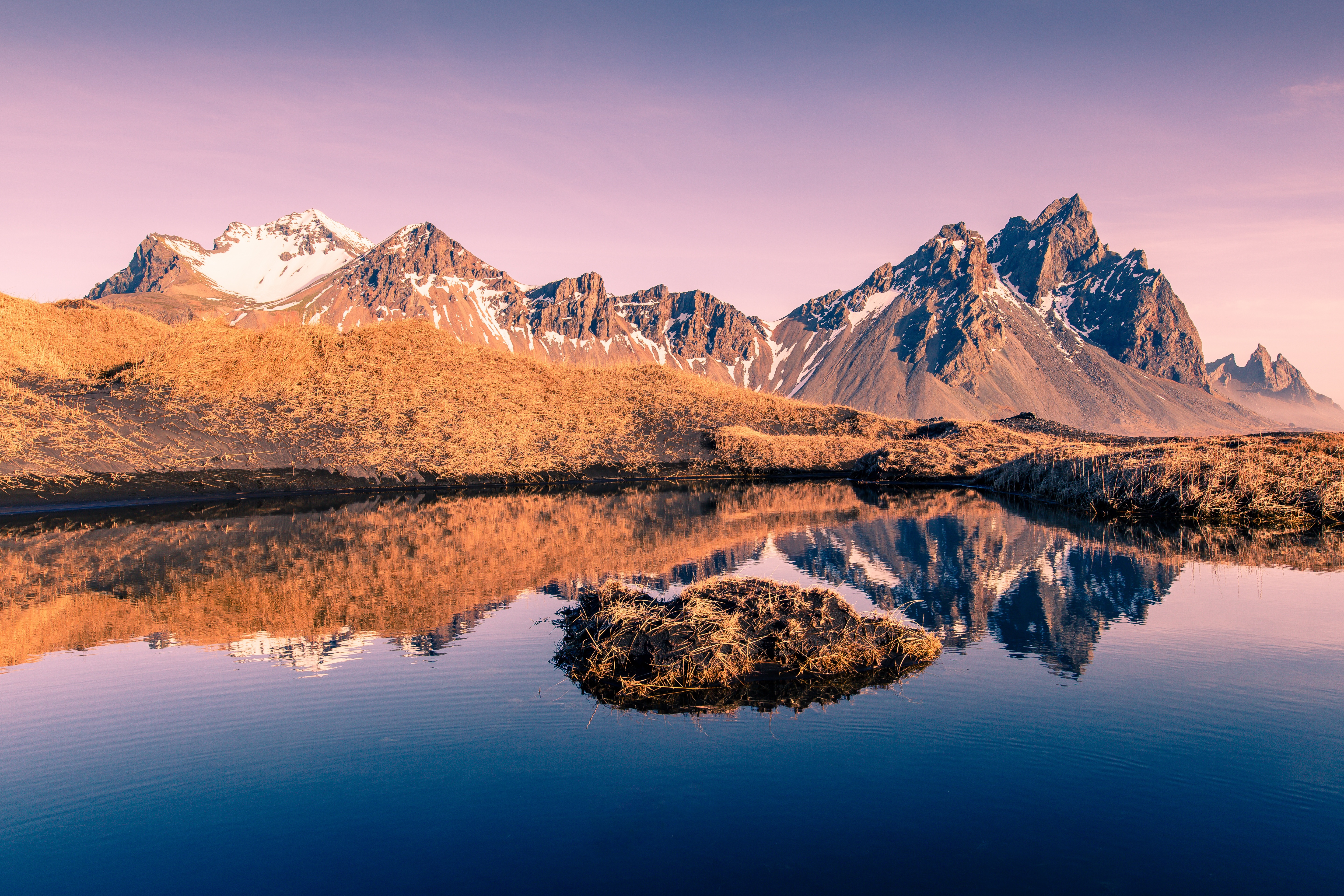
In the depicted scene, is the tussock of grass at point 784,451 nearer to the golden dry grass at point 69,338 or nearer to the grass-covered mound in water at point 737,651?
the golden dry grass at point 69,338

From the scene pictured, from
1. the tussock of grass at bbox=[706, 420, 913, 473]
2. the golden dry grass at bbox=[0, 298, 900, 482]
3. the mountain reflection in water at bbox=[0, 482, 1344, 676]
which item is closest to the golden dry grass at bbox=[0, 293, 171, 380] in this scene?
the golden dry grass at bbox=[0, 298, 900, 482]

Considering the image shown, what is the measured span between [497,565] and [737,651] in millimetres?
9991

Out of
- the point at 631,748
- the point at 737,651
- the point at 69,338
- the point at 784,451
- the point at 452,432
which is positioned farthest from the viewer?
the point at 784,451

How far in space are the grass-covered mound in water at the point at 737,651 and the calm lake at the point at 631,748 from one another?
0.49 m

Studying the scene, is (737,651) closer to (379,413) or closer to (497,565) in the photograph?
(497,565)

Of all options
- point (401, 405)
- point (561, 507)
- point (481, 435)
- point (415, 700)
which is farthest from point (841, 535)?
point (401, 405)

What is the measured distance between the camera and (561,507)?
33.3m

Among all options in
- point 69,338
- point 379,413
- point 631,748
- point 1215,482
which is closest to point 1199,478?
point 1215,482

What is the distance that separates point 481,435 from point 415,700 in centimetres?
3876

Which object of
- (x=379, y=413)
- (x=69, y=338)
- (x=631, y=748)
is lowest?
(x=631, y=748)

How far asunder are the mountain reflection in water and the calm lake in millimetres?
150

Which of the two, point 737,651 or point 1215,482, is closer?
point 737,651

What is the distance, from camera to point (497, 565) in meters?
19.1

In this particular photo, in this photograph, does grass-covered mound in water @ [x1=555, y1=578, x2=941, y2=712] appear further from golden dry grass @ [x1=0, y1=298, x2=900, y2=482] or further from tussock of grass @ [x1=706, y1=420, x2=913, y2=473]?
tussock of grass @ [x1=706, y1=420, x2=913, y2=473]
